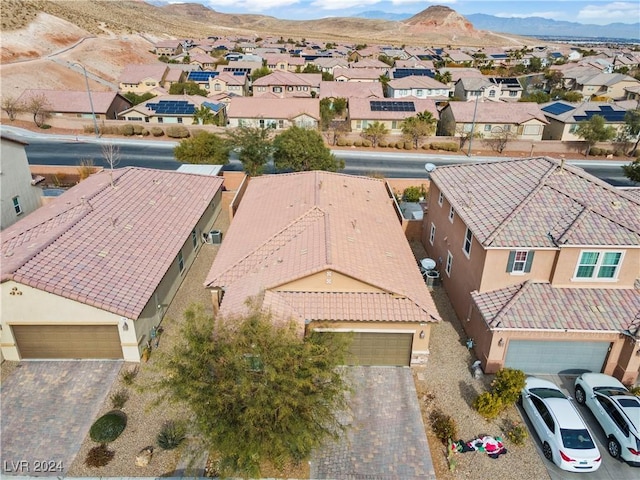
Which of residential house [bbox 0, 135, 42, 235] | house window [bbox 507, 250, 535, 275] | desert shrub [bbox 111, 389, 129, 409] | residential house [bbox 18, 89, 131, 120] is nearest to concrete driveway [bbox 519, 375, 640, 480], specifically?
house window [bbox 507, 250, 535, 275]

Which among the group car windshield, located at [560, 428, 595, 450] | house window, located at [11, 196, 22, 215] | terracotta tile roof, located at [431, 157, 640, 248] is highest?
terracotta tile roof, located at [431, 157, 640, 248]

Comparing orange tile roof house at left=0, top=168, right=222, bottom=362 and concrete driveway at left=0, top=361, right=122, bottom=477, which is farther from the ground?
orange tile roof house at left=0, top=168, right=222, bottom=362

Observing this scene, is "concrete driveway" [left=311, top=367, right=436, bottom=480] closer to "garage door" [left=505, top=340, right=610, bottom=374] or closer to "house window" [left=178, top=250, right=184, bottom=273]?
"garage door" [left=505, top=340, right=610, bottom=374]

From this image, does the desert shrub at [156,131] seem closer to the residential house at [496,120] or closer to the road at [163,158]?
the road at [163,158]

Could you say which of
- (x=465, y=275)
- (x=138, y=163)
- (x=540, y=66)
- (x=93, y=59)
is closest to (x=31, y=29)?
(x=93, y=59)

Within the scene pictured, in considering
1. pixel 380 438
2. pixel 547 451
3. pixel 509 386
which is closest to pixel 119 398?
pixel 380 438

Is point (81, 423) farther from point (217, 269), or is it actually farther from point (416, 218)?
point (416, 218)

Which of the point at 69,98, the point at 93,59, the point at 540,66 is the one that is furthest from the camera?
the point at 540,66
